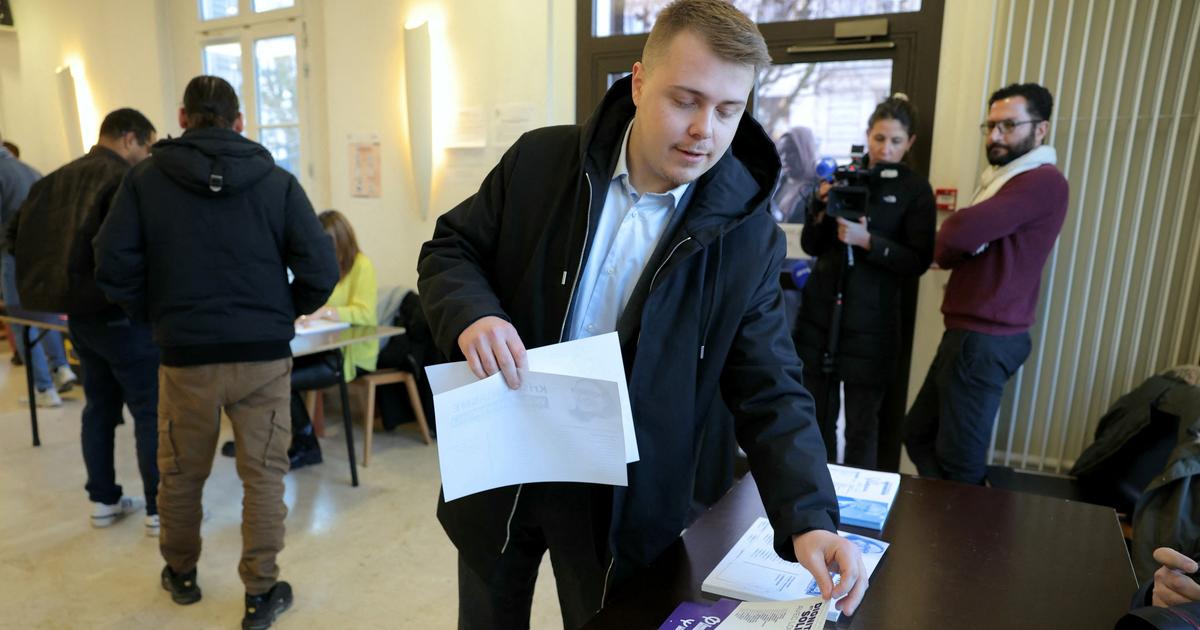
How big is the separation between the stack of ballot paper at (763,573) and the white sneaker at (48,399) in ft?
15.9

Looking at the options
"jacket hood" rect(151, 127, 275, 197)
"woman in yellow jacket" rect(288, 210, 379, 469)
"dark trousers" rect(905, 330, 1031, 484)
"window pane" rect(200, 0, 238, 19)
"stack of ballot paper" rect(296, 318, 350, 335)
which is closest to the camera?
"jacket hood" rect(151, 127, 275, 197)

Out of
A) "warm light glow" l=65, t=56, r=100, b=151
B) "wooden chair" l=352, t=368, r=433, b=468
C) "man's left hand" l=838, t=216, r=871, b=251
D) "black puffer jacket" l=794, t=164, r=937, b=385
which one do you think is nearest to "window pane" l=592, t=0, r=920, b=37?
"black puffer jacket" l=794, t=164, r=937, b=385

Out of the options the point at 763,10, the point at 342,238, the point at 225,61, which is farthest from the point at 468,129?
the point at 225,61

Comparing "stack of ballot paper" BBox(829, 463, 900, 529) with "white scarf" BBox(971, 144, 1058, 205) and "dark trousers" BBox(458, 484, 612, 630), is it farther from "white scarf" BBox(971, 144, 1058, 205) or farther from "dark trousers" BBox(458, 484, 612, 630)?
"white scarf" BBox(971, 144, 1058, 205)

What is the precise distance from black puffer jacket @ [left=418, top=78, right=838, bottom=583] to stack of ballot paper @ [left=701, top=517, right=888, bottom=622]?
0.30ft

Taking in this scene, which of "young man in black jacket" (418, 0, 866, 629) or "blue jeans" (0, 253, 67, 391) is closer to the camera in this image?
"young man in black jacket" (418, 0, 866, 629)

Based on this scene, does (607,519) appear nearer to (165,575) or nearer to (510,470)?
(510,470)

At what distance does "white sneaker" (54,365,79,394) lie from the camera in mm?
4648

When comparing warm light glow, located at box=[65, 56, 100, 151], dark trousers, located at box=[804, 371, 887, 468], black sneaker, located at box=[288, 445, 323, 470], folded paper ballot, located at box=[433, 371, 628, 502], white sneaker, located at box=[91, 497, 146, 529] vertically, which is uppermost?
warm light glow, located at box=[65, 56, 100, 151]

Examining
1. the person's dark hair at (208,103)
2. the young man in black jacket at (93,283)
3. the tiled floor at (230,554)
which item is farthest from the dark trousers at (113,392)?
the person's dark hair at (208,103)

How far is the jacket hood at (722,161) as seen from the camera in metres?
1.06

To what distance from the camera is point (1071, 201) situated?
2789mm

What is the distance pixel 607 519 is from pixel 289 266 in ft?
5.10

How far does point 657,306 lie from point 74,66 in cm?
771
